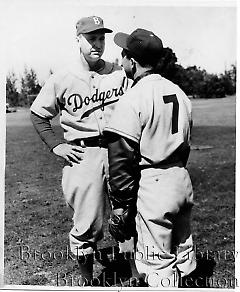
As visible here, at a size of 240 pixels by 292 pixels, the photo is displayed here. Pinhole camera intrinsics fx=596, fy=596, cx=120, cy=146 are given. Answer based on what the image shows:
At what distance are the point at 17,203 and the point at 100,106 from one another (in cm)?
77

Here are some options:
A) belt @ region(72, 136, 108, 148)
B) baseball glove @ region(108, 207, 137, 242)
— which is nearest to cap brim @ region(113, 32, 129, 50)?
belt @ region(72, 136, 108, 148)

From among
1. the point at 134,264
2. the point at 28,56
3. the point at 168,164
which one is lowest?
the point at 134,264

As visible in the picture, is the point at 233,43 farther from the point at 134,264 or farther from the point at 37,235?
the point at 37,235

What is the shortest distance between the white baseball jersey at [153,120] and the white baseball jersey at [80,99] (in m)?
0.17

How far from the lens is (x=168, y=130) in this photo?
3082mm

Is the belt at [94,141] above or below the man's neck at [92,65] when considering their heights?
below

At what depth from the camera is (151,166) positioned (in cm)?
312

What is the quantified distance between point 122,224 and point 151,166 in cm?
36

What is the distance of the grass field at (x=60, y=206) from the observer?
11.3 feet

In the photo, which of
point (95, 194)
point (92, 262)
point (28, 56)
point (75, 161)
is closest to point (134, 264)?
point (92, 262)

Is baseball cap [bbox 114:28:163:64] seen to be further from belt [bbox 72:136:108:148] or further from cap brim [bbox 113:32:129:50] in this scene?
belt [bbox 72:136:108:148]

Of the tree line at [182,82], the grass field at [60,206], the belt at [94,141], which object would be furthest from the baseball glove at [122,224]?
the tree line at [182,82]

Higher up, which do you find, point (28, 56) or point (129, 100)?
point (28, 56)

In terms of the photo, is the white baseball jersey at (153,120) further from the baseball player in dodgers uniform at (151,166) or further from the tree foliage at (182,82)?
the tree foliage at (182,82)
